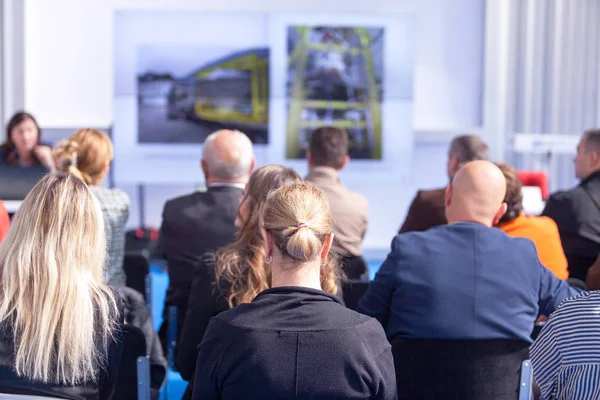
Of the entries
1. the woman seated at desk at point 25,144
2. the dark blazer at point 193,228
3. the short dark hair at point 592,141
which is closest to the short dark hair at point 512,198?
the dark blazer at point 193,228

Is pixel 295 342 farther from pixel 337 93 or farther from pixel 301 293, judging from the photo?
pixel 337 93

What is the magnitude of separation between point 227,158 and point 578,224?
5.59 ft

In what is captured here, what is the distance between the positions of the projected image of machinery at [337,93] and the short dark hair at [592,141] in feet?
9.78

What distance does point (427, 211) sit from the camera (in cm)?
377

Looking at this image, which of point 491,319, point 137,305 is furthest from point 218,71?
point 491,319

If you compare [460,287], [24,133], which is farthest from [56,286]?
[24,133]

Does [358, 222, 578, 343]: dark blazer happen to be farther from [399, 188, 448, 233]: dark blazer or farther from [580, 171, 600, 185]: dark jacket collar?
[580, 171, 600, 185]: dark jacket collar

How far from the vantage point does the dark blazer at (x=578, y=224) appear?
3758mm

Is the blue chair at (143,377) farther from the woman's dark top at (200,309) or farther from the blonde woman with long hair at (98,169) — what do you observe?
the blonde woman with long hair at (98,169)

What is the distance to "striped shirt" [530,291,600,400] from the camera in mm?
1724

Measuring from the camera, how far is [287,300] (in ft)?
5.56

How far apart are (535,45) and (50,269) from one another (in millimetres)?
6543

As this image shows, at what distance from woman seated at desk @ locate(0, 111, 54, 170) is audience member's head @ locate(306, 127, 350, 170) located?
8.32 feet

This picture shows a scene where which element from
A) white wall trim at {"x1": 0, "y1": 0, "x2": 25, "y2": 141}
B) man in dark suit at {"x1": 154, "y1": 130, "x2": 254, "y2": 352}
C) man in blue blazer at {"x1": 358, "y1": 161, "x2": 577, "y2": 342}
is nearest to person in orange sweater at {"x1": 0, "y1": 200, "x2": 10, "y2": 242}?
man in dark suit at {"x1": 154, "y1": 130, "x2": 254, "y2": 352}
